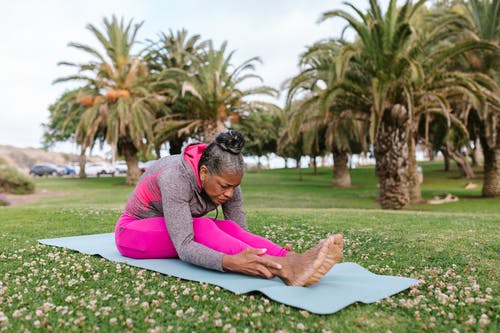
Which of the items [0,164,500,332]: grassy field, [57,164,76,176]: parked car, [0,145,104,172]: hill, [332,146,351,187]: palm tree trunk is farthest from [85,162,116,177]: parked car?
[0,164,500,332]: grassy field

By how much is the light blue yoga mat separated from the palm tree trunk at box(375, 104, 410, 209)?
41.2 feet

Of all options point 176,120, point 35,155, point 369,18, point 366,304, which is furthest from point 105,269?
point 35,155

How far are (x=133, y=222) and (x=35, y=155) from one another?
Answer: 3269 inches

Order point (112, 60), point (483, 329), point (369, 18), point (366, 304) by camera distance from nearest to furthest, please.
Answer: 1. point (483, 329)
2. point (366, 304)
3. point (369, 18)
4. point (112, 60)

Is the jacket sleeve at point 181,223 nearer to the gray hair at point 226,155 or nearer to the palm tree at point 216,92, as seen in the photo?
the gray hair at point 226,155

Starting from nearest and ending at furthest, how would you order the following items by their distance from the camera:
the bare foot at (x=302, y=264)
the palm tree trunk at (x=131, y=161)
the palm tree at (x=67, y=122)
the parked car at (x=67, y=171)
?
1. the bare foot at (x=302, y=264)
2. the palm tree at (x=67, y=122)
3. the palm tree trunk at (x=131, y=161)
4. the parked car at (x=67, y=171)

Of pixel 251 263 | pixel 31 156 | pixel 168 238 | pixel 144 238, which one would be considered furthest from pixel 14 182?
pixel 31 156

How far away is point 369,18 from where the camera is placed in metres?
14.8

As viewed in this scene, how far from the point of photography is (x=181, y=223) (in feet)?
12.9

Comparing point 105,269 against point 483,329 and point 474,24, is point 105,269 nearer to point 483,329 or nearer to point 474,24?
point 483,329

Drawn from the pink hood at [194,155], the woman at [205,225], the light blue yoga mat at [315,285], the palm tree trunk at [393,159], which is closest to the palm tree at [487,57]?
the palm tree trunk at [393,159]

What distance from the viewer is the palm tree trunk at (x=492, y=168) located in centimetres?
1933

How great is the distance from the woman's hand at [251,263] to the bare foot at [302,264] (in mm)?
83

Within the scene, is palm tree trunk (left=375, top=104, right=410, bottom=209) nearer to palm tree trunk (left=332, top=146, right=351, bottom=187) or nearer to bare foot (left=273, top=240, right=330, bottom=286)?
palm tree trunk (left=332, top=146, right=351, bottom=187)
